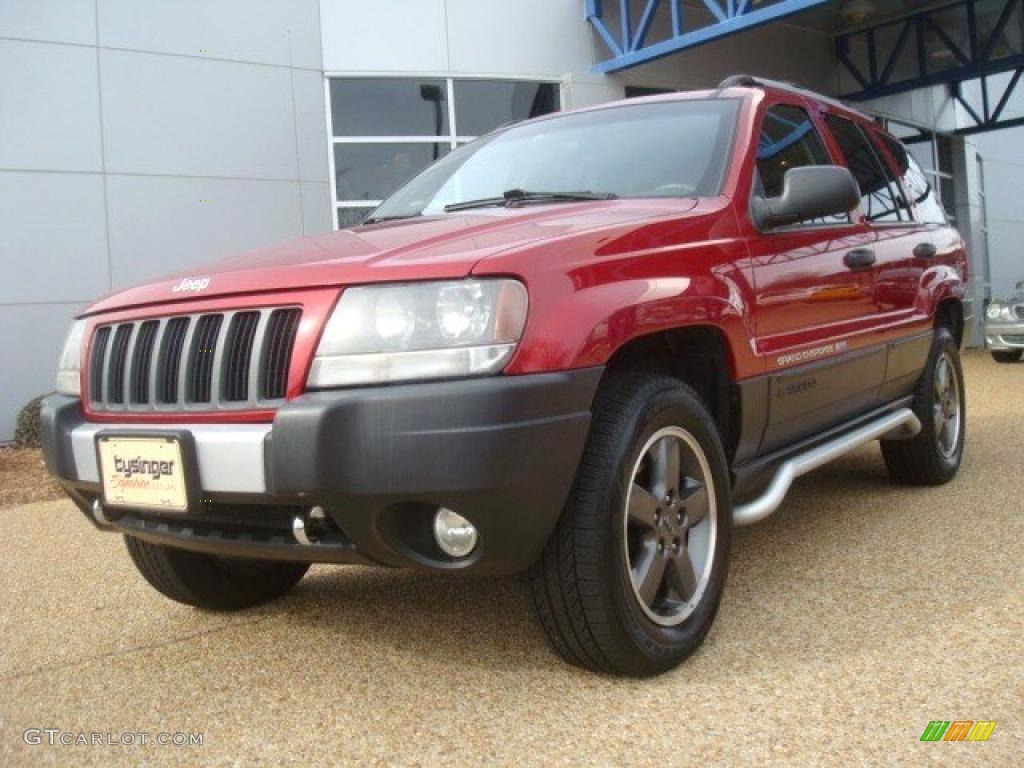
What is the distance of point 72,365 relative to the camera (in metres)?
2.83

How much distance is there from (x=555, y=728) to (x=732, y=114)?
2.20 meters

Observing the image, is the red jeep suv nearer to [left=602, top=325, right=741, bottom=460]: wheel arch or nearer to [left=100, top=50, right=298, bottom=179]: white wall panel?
[left=602, top=325, right=741, bottom=460]: wheel arch

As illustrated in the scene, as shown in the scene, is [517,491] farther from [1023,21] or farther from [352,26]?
[1023,21]

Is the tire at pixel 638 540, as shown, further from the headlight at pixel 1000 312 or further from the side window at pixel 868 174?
the headlight at pixel 1000 312

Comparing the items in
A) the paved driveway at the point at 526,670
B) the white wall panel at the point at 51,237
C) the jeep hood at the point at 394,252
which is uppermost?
the white wall panel at the point at 51,237

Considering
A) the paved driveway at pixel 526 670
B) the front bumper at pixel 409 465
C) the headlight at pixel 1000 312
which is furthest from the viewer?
the headlight at pixel 1000 312

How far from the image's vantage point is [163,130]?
915 cm

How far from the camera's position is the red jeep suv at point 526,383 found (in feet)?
6.90

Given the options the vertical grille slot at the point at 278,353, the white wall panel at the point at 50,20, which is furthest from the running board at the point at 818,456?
the white wall panel at the point at 50,20

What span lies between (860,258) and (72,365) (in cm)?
286

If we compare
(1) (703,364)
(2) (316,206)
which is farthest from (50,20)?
(1) (703,364)

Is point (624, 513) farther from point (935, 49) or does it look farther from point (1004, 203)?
point (1004, 203)

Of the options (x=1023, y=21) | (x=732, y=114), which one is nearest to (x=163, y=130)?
(x=732, y=114)

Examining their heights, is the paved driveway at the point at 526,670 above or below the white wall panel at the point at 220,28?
below
